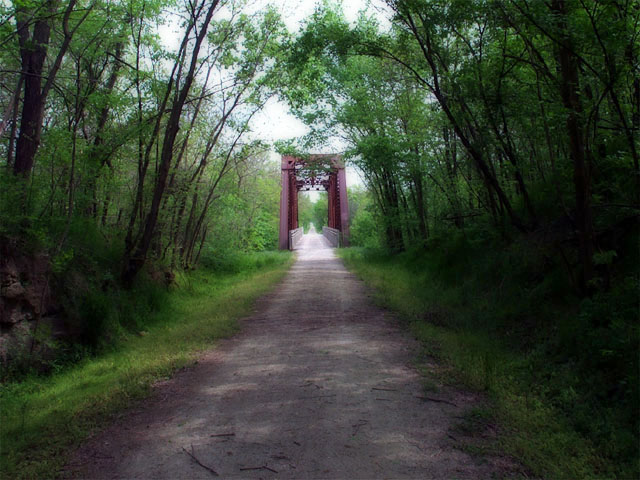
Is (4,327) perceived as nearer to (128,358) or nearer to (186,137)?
(128,358)

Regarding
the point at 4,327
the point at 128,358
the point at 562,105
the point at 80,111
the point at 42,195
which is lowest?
the point at 128,358

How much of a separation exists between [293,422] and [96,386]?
234cm

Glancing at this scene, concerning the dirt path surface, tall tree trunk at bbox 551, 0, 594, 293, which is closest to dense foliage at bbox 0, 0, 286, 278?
the dirt path surface

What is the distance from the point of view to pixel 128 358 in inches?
211

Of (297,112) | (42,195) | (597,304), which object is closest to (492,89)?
(597,304)

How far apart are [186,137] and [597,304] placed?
7610 mm

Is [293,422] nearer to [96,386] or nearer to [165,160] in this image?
[96,386]

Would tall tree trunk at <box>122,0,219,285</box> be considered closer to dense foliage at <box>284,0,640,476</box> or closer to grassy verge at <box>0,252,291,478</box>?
grassy verge at <box>0,252,291,478</box>

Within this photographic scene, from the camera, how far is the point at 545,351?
4543mm

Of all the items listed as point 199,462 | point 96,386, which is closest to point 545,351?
point 199,462

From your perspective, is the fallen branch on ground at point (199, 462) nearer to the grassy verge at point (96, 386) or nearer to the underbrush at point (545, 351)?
the grassy verge at point (96, 386)

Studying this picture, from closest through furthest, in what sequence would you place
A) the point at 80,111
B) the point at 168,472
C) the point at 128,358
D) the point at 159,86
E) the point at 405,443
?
1. the point at 168,472
2. the point at 405,443
3. the point at 128,358
4. the point at 80,111
5. the point at 159,86

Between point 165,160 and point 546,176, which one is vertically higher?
point 165,160

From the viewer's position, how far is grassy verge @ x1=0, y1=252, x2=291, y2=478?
308cm
